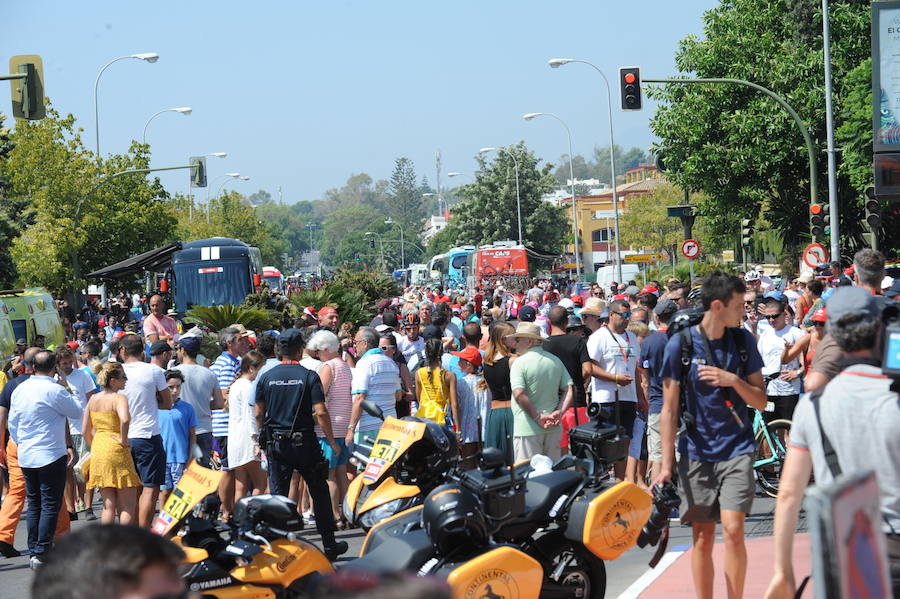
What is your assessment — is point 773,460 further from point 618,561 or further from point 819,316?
point 618,561

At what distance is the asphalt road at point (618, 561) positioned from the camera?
8.02 m

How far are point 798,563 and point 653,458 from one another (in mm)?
2169

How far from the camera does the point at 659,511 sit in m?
6.25

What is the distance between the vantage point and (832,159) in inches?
1050

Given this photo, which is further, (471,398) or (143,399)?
(471,398)

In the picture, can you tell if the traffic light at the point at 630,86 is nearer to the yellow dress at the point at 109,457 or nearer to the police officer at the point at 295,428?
the police officer at the point at 295,428

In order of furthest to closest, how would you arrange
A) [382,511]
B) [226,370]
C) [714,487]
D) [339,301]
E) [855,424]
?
[339,301] → [226,370] → [382,511] → [714,487] → [855,424]

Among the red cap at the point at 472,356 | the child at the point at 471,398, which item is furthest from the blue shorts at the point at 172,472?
the red cap at the point at 472,356

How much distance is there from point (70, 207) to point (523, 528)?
1352 inches

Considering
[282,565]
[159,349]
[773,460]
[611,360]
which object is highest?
[159,349]

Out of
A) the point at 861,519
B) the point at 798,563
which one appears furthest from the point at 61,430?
the point at 861,519

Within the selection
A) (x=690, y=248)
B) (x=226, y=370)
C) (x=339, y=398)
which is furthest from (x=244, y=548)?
(x=690, y=248)

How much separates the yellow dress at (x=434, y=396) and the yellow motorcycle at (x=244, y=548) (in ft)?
13.4

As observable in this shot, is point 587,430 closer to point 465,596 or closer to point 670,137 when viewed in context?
point 465,596
